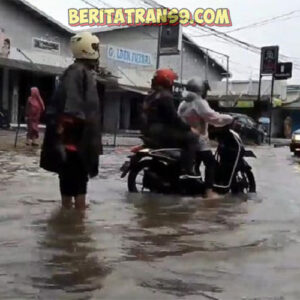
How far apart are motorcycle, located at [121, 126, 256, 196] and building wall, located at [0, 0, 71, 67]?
71.4ft

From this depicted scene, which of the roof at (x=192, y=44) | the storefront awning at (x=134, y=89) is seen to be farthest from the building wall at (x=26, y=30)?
the roof at (x=192, y=44)

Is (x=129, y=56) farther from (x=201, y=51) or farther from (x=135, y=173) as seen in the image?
(x=135, y=173)

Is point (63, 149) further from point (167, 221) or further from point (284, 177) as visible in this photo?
point (284, 177)

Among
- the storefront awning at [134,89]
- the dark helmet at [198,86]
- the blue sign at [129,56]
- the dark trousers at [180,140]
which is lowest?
the dark trousers at [180,140]

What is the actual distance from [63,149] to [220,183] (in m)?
3.27

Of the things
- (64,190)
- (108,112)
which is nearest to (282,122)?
(108,112)

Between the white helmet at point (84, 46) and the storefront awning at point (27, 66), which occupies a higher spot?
the storefront awning at point (27, 66)

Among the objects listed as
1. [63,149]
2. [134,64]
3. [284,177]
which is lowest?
[284,177]

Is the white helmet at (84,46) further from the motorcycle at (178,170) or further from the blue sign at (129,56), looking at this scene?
the blue sign at (129,56)

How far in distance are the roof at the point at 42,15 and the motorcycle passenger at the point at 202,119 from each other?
2416 cm

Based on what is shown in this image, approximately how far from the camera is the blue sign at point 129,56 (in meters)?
35.7

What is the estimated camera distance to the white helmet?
6.05 metres

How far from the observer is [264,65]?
121 ft

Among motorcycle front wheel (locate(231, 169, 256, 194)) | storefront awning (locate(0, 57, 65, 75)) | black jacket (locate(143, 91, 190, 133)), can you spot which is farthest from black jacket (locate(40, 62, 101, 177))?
storefront awning (locate(0, 57, 65, 75))
